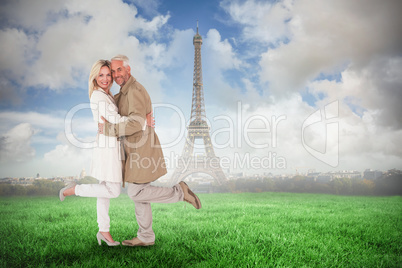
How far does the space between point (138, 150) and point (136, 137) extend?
0.44 feet

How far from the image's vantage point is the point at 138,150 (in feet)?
8.83

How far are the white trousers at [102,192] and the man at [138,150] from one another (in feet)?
0.42

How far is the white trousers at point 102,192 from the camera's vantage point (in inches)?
106

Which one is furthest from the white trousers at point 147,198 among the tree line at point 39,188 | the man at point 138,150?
the tree line at point 39,188

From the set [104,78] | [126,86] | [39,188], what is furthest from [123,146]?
[39,188]

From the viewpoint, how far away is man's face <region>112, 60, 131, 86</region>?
2.74 meters

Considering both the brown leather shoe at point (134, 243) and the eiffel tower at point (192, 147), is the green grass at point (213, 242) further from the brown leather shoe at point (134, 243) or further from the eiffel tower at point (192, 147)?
the eiffel tower at point (192, 147)

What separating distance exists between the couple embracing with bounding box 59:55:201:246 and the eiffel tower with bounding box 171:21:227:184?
1252cm

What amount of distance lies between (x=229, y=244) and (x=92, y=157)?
1659 millimetres

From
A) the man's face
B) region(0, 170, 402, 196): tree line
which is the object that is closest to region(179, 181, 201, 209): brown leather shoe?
the man's face

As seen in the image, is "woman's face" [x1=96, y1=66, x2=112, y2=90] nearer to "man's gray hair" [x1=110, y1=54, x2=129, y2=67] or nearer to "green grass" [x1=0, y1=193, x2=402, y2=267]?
"man's gray hair" [x1=110, y1=54, x2=129, y2=67]

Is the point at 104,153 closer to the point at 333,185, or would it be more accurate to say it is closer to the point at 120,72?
the point at 120,72

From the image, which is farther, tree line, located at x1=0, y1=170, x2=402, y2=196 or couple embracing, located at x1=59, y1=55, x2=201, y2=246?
tree line, located at x1=0, y1=170, x2=402, y2=196

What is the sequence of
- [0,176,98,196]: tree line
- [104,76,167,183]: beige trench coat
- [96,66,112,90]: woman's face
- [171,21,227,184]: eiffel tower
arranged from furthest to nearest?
1. [171,21,227,184]: eiffel tower
2. [0,176,98,196]: tree line
3. [96,66,112,90]: woman's face
4. [104,76,167,183]: beige trench coat
